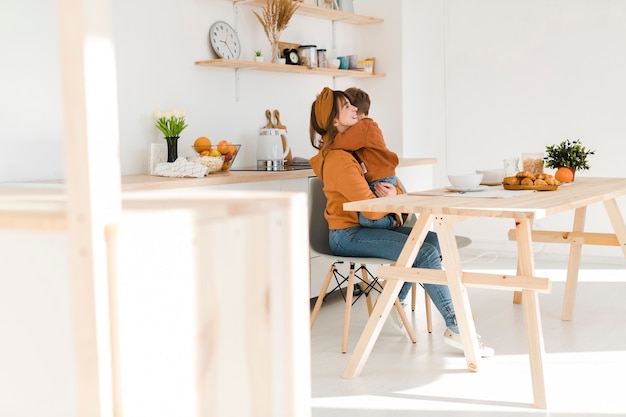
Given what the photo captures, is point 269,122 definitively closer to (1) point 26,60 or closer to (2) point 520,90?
(1) point 26,60

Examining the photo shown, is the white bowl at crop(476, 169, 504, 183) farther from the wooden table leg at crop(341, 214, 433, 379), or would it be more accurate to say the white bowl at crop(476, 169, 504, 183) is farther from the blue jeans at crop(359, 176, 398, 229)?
the wooden table leg at crop(341, 214, 433, 379)

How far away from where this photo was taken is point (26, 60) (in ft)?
10.6

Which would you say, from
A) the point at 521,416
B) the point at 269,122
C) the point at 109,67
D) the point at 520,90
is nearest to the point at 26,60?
the point at 269,122

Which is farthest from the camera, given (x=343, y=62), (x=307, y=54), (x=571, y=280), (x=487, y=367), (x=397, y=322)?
(x=343, y=62)

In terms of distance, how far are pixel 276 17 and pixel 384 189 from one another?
1385 mm

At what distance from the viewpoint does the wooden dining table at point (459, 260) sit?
2.62 m

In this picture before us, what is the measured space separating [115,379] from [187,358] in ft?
0.33

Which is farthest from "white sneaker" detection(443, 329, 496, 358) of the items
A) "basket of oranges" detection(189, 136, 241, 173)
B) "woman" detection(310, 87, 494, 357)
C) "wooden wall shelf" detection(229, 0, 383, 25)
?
"wooden wall shelf" detection(229, 0, 383, 25)

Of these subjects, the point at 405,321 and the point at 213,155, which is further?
the point at 213,155

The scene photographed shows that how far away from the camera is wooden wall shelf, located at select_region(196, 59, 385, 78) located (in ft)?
13.2

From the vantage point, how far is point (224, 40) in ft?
13.8

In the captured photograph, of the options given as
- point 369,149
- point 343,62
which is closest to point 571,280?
point 369,149

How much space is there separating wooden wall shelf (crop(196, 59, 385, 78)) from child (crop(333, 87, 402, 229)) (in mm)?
786

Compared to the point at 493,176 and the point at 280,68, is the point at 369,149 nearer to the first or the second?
the point at 493,176
